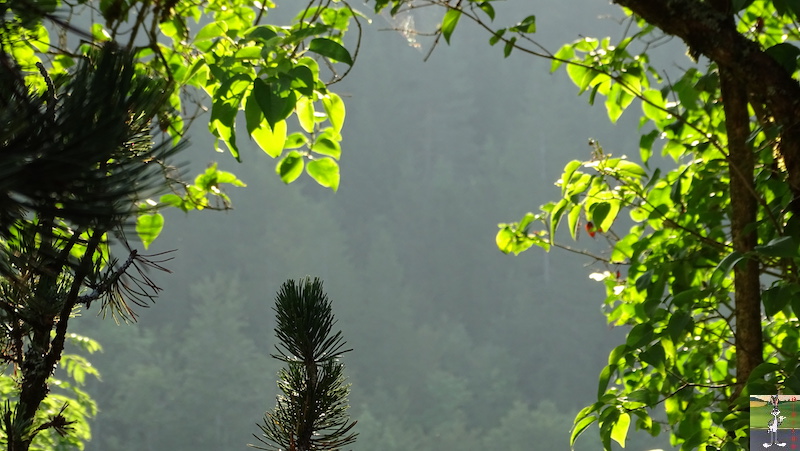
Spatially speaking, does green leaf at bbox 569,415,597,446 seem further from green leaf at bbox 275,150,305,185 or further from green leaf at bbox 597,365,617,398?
green leaf at bbox 275,150,305,185

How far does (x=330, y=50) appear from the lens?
2.06 ft

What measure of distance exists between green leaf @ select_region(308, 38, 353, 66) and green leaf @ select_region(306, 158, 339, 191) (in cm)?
20

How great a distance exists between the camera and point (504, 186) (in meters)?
24.1

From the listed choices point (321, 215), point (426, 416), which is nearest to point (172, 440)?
point (426, 416)

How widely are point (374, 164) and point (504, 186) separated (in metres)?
4.10

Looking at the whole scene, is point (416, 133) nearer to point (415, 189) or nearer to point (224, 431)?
point (415, 189)

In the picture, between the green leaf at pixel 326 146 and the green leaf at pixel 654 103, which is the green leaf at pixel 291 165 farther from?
the green leaf at pixel 654 103

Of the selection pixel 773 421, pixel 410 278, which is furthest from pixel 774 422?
pixel 410 278

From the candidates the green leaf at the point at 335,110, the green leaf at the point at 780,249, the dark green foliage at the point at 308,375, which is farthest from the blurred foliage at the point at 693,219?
the dark green foliage at the point at 308,375

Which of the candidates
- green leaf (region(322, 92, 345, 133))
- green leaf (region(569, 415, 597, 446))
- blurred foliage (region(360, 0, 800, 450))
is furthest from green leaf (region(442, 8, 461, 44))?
green leaf (region(569, 415, 597, 446))

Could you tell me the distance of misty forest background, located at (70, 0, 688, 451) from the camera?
1808 centimetres

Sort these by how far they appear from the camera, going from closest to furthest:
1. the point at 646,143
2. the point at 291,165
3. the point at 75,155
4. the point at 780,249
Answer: the point at 75,155 < the point at 780,249 < the point at 291,165 < the point at 646,143

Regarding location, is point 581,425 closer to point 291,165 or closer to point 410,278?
point 291,165

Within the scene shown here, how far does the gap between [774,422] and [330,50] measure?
1.49 feet
